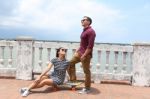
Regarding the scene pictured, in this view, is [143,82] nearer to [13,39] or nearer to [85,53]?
[85,53]

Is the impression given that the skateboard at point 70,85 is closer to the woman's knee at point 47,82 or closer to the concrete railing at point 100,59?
the woman's knee at point 47,82

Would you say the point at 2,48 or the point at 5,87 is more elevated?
the point at 2,48

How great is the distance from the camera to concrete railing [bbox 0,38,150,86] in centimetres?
1141

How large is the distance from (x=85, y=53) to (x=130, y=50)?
2.94m

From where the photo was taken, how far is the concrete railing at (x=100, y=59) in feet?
37.4

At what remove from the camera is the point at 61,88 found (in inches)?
385

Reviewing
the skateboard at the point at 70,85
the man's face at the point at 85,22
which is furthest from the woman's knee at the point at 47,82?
the man's face at the point at 85,22

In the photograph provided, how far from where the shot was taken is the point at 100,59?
1167 cm

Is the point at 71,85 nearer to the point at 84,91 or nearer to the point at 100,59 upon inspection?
the point at 84,91

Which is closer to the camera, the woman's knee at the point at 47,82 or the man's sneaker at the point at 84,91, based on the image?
the woman's knee at the point at 47,82

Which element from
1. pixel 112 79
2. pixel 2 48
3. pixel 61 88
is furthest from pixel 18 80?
pixel 112 79

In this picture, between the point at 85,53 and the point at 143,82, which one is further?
the point at 143,82

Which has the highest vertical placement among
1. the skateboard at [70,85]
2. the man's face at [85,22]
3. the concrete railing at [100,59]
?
the man's face at [85,22]

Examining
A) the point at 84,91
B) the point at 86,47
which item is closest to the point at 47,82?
the point at 84,91
